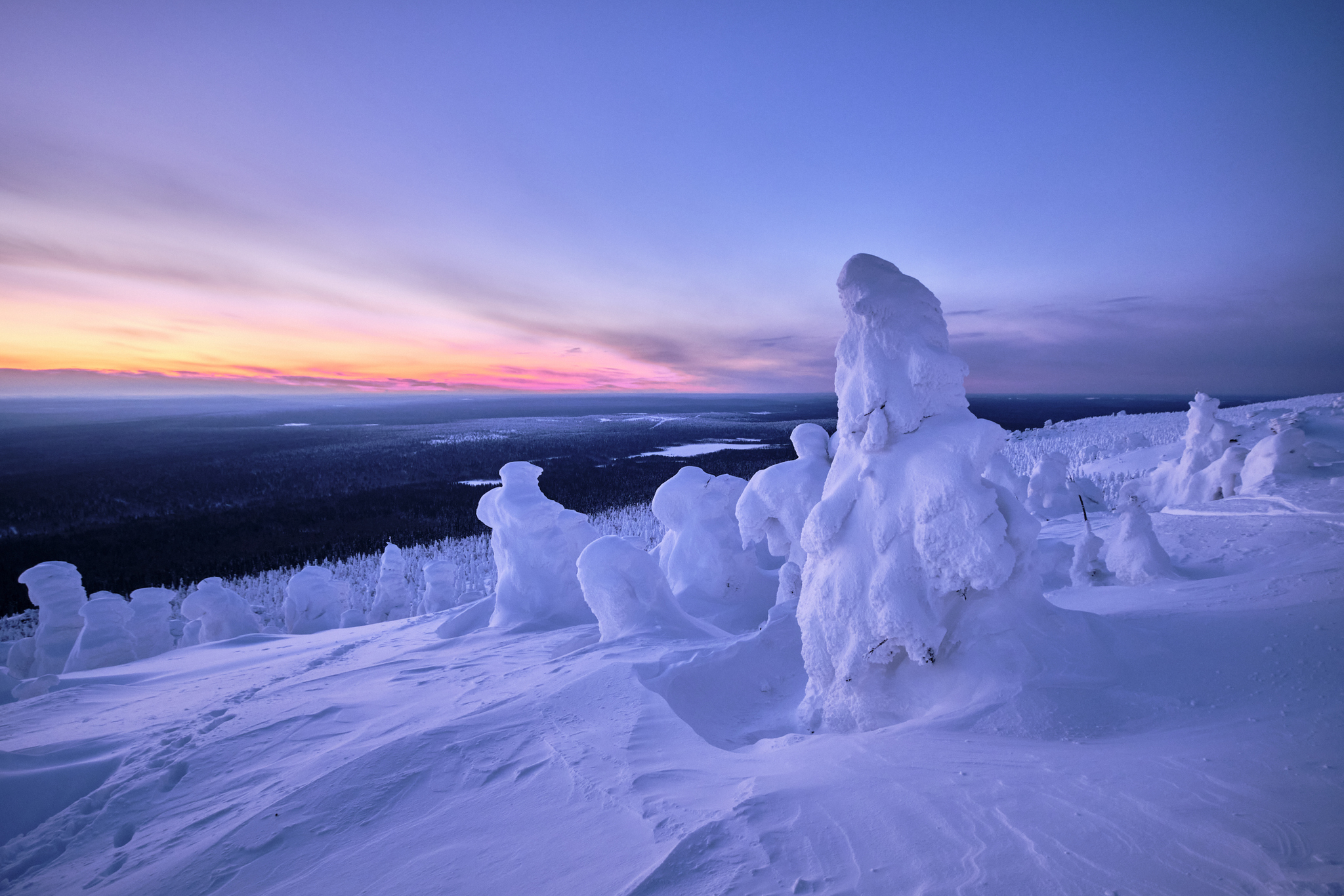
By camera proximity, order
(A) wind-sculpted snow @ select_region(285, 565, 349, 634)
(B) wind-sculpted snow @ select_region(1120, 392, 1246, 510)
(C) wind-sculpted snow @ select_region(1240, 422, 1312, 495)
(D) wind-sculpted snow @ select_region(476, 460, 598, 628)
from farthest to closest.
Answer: (A) wind-sculpted snow @ select_region(285, 565, 349, 634) → (B) wind-sculpted snow @ select_region(1120, 392, 1246, 510) → (C) wind-sculpted snow @ select_region(1240, 422, 1312, 495) → (D) wind-sculpted snow @ select_region(476, 460, 598, 628)

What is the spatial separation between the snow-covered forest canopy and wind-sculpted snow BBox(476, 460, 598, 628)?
1199 mm

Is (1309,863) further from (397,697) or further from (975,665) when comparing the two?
(397,697)

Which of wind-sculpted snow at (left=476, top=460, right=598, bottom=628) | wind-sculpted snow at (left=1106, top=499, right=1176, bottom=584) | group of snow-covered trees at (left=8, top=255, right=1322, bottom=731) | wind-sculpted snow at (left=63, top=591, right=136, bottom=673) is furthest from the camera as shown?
wind-sculpted snow at (left=63, top=591, right=136, bottom=673)

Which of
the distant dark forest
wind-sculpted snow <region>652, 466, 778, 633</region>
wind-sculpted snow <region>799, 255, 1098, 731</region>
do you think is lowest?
the distant dark forest

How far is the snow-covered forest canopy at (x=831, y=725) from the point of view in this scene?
3338 mm

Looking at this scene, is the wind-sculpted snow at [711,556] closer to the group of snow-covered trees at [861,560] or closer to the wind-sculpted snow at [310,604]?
the group of snow-covered trees at [861,560]

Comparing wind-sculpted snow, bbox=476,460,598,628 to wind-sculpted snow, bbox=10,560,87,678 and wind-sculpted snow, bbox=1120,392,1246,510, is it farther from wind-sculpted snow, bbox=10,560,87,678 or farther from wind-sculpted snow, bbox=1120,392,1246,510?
wind-sculpted snow, bbox=1120,392,1246,510

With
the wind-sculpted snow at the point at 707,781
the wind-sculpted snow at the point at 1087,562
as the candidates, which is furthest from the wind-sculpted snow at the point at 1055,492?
the wind-sculpted snow at the point at 707,781

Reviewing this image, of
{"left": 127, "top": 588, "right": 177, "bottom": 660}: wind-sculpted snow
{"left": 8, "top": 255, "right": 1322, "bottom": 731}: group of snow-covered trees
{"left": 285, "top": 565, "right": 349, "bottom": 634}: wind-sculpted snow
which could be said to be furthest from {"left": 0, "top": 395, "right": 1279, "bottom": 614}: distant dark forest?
{"left": 8, "top": 255, "right": 1322, "bottom": 731}: group of snow-covered trees

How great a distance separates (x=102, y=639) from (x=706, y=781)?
20.7m

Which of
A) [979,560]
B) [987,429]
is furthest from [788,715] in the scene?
[987,429]

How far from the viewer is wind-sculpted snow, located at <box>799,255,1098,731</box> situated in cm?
577

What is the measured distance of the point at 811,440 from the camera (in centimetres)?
1020

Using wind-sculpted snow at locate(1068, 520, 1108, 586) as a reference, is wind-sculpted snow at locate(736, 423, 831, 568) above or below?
above
